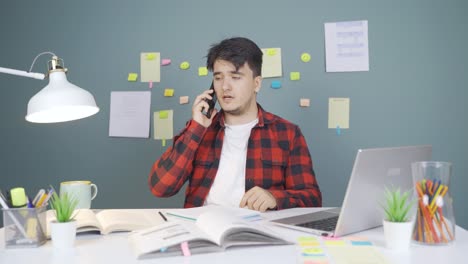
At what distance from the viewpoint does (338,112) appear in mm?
2510

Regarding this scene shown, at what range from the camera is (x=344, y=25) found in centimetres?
251

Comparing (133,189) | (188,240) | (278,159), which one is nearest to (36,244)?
(188,240)

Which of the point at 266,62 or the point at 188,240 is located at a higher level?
the point at 266,62

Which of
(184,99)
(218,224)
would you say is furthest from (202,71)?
(218,224)

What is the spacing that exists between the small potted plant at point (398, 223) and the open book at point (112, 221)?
24.1 inches

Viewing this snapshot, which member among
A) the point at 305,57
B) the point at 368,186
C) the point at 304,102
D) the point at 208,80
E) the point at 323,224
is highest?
the point at 305,57

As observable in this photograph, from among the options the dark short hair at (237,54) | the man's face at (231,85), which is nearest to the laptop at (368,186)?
the man's face at (231,85)

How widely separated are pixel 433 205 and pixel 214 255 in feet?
1.63

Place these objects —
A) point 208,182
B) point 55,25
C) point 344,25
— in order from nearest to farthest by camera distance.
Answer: point 208,182 → point 344,25 → point 55,25

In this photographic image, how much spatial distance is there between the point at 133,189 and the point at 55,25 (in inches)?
39.8

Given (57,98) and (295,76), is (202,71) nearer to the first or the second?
(295,76)

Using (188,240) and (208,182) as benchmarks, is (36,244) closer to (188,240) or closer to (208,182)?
(188,240)

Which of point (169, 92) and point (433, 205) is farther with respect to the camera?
point (169, 92)

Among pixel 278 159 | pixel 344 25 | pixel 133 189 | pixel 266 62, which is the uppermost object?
pixel 344 25
